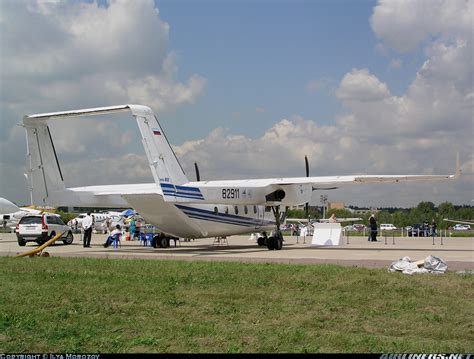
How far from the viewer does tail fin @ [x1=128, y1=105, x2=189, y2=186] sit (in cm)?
2420

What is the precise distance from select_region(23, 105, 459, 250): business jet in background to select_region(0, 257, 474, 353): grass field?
29.2 ft

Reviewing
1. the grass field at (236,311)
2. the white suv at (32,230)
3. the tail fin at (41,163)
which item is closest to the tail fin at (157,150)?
the tail fin at (41,163)

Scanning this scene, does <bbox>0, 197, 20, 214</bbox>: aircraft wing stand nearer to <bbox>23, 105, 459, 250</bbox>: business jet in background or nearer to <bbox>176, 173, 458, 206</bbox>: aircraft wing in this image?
<bbox>23, 105, 459, 250</bbox>: business jet in background

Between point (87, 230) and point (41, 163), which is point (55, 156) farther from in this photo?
point (87, 230)

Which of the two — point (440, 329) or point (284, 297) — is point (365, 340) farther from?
point (284, 297)

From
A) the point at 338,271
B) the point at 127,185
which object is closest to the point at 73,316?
the point at 338,271

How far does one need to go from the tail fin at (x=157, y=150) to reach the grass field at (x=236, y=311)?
28.0 ft

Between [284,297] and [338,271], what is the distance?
3.86m

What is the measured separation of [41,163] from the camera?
90.8 feet

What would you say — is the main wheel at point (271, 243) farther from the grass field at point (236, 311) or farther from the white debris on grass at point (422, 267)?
the white debris on grass at point (422, 267)

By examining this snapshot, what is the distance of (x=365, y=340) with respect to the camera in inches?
324

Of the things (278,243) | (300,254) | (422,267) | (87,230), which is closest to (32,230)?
(87,230)

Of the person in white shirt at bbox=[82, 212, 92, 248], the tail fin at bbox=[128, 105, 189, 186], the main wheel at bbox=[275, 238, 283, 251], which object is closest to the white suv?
the person in white shirt at bbox=[82, 212, 92, 248]

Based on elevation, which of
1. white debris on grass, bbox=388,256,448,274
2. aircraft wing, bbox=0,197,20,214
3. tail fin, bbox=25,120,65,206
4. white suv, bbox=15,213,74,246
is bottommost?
white debris on grass, bbox=388,256,448,274
